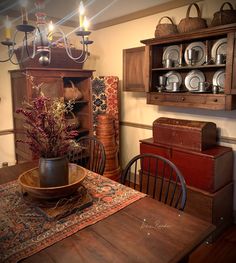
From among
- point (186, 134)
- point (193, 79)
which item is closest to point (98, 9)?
point (193, 79)

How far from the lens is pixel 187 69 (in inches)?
105

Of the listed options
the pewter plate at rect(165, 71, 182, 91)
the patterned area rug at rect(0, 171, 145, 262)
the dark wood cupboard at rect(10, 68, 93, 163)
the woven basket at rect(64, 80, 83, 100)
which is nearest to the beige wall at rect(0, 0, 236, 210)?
the dark wood cupboard at rect(10, 68, 93, 163)

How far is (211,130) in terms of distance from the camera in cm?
254

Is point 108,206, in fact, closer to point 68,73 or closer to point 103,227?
point 103,227

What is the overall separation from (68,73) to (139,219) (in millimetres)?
2320

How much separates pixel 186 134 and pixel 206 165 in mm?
357

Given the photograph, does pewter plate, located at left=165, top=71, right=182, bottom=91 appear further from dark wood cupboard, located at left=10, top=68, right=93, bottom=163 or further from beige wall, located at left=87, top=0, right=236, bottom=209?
dark wood cupboard, located at left=10, top=68, right=93, bottom=163

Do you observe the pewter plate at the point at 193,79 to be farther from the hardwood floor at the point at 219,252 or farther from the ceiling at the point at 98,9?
the hardwood floor at the point at 219,252

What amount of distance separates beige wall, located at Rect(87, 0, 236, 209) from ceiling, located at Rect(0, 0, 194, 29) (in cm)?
9

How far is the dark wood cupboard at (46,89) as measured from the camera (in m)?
2.86

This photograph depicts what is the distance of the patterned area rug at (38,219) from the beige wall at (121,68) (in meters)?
1.51

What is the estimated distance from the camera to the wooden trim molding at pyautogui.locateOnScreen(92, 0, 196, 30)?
2.79 m

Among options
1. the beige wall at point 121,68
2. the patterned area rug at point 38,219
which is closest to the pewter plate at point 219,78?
the beige wall at point 121,68

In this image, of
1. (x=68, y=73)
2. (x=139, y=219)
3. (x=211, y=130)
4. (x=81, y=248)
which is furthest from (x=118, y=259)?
(x=68, y=73)
